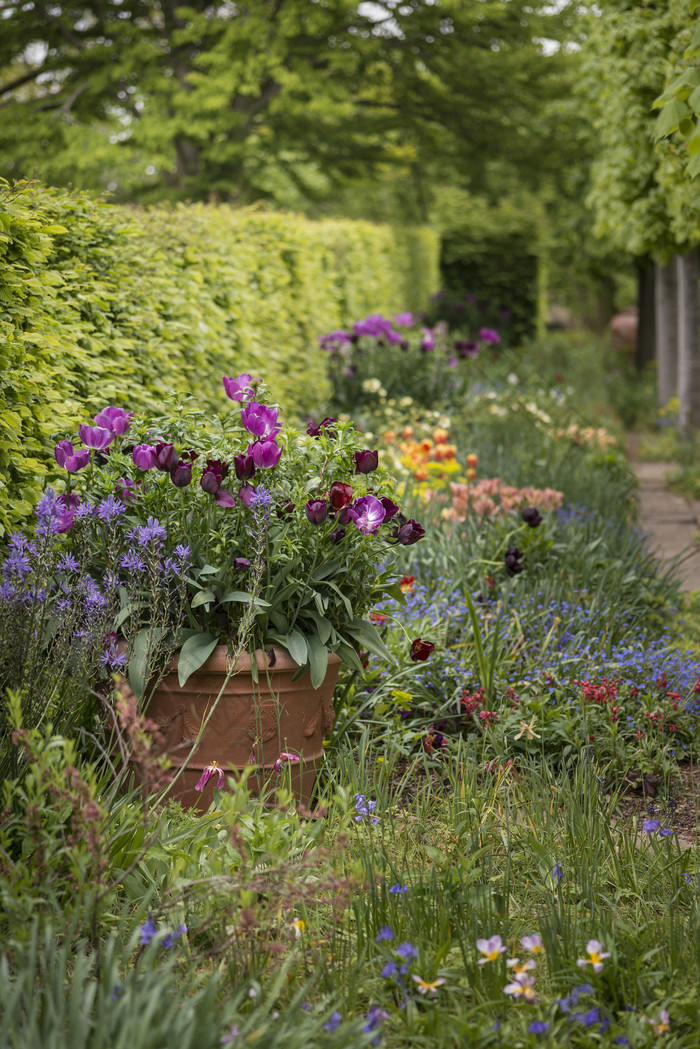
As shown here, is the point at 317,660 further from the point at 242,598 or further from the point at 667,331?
the point at 667,331

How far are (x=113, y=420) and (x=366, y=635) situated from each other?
1001 mm

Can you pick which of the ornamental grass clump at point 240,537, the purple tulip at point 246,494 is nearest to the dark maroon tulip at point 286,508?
the ornamental grass clump at point 240,537

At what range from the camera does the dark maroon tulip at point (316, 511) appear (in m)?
2.44

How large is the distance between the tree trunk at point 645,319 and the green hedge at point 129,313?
8.87 m

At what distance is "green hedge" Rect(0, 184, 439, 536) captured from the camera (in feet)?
9.41

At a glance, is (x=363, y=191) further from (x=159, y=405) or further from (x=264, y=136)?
(x=159, y=405)

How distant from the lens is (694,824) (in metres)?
2.76

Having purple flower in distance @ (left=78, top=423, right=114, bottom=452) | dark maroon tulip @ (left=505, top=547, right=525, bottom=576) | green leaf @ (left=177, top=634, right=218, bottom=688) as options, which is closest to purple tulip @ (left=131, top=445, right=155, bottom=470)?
purple flower in distance @ (left=78, top=423, right=114, bottom=452)

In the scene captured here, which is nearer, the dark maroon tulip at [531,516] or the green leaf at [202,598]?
the green leaf at [202,598]

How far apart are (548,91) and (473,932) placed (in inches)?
627

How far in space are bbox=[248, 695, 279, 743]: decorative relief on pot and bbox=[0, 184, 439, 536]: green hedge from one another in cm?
98

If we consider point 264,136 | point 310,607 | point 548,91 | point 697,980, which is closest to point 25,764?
point 310,607

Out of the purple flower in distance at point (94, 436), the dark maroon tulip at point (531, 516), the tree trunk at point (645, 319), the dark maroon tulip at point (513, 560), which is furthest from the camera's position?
the tree trunk at point (645, 319)

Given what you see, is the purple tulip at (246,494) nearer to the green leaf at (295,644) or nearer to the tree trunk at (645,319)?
the green leaf at (295,644)
